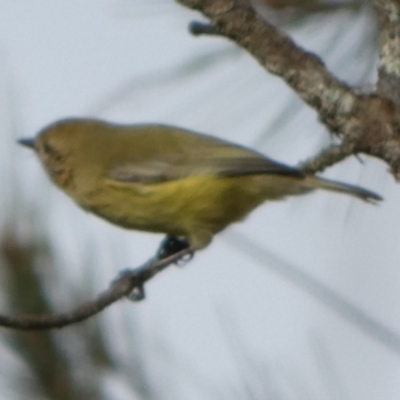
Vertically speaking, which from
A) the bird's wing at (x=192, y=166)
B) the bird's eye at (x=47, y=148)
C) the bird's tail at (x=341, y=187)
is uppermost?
the bird's tail at (x=341, y=187)

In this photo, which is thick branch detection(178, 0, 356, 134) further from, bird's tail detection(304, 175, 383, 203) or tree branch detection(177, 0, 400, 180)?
bird's tail detection(304, 175, 383, 203)

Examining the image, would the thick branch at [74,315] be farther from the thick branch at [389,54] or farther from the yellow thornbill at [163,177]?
the thick branch at [389,54]

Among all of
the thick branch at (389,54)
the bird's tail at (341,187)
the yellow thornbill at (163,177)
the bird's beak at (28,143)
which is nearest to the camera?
the thick branch at (389,54)

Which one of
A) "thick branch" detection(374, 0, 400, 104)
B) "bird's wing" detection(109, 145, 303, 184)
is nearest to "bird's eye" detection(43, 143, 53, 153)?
"bird's wing" detection(109, 145, 303, 184)

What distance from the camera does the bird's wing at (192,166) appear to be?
11.2ft

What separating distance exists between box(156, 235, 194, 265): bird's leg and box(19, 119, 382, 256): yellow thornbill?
7 centimetres

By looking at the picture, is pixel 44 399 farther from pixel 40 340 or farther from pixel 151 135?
pixel 151 135

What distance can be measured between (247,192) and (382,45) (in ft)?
4.69

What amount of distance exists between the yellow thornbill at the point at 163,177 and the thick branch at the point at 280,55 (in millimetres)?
1009

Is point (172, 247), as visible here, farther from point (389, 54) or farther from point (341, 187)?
point (389, 54)

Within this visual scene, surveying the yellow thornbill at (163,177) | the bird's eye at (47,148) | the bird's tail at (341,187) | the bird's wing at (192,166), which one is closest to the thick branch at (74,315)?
the yellow thornbill at (163,177)

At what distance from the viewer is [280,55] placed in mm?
2010

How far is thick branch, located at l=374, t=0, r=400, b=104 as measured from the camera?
1.99 meters

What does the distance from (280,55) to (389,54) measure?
0.85 ft
